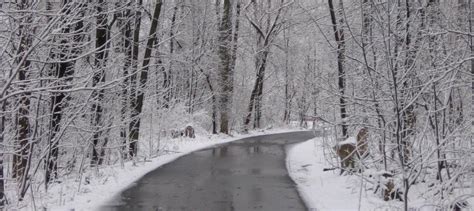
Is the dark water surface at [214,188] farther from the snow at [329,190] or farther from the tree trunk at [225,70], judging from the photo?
the tree trunk at [225,70]

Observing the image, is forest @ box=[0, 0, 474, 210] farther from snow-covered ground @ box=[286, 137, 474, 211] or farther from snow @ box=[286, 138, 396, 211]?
snow @ box=[286, 138, 396, 211]

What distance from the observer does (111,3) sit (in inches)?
551

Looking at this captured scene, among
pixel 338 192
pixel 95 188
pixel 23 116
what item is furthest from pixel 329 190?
pixel 23 116

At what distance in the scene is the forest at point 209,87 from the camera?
7.28m

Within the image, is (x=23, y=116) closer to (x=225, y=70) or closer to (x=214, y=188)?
(x=214, y=188)

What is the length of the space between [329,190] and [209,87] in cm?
2374

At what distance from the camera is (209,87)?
34.8 metres

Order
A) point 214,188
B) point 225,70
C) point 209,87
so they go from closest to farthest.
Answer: point 214,188 → point 225,70 → point 209,87

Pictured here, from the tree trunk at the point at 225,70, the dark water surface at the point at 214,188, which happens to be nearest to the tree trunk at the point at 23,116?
the dark water surface at the point at 214,188

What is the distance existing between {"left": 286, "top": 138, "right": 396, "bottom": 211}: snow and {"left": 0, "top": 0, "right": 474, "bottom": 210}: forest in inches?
18.3

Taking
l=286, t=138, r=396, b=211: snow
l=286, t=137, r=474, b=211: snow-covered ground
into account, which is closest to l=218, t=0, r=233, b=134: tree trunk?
l=286, t=138, r=396, b=211: snow

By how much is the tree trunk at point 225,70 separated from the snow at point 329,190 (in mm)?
15388

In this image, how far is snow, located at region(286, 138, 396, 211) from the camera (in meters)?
9.64

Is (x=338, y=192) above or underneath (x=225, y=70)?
underneath
